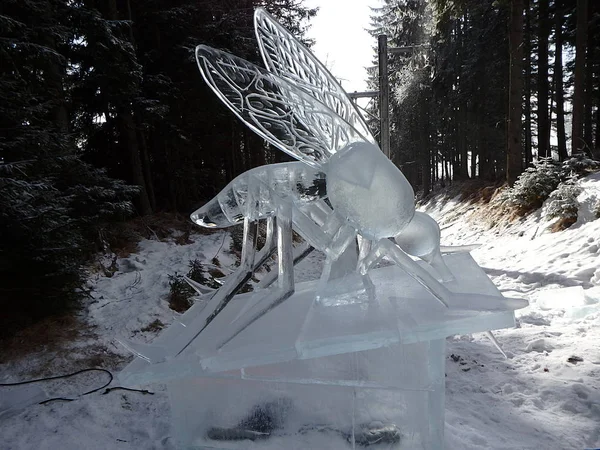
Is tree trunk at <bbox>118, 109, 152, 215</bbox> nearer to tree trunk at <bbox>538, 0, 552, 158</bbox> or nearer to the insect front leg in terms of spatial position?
the insect front leg

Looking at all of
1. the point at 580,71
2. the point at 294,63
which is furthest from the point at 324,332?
the point at 580,71

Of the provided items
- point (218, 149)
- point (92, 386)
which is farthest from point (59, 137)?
point (218, 149)

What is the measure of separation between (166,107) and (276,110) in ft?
20.1

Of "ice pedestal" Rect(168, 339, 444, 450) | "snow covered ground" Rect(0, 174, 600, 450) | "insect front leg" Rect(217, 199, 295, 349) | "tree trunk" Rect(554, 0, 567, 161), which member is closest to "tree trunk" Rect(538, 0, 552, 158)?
"tree trunk" Rect(554, 0, 567, 161)

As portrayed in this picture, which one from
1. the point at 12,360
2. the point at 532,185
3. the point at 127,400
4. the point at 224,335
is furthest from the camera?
the point at 532,185

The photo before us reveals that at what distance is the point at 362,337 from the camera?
1.86 m

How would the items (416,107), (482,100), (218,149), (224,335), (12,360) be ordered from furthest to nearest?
(416,107) < (482,100) < (218,149) < (12,360) < (224,335)

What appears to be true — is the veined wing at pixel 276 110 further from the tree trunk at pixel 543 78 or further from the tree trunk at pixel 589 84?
the tree trunk at pixel 589 84

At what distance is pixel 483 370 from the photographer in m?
3.22

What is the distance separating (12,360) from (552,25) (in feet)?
49.9

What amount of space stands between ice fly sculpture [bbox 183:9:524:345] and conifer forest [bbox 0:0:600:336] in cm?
235

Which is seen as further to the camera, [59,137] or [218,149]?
[218,149]

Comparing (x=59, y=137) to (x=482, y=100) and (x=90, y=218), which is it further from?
(x=482, y=100)

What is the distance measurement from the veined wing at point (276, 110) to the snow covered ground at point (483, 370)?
191cm
